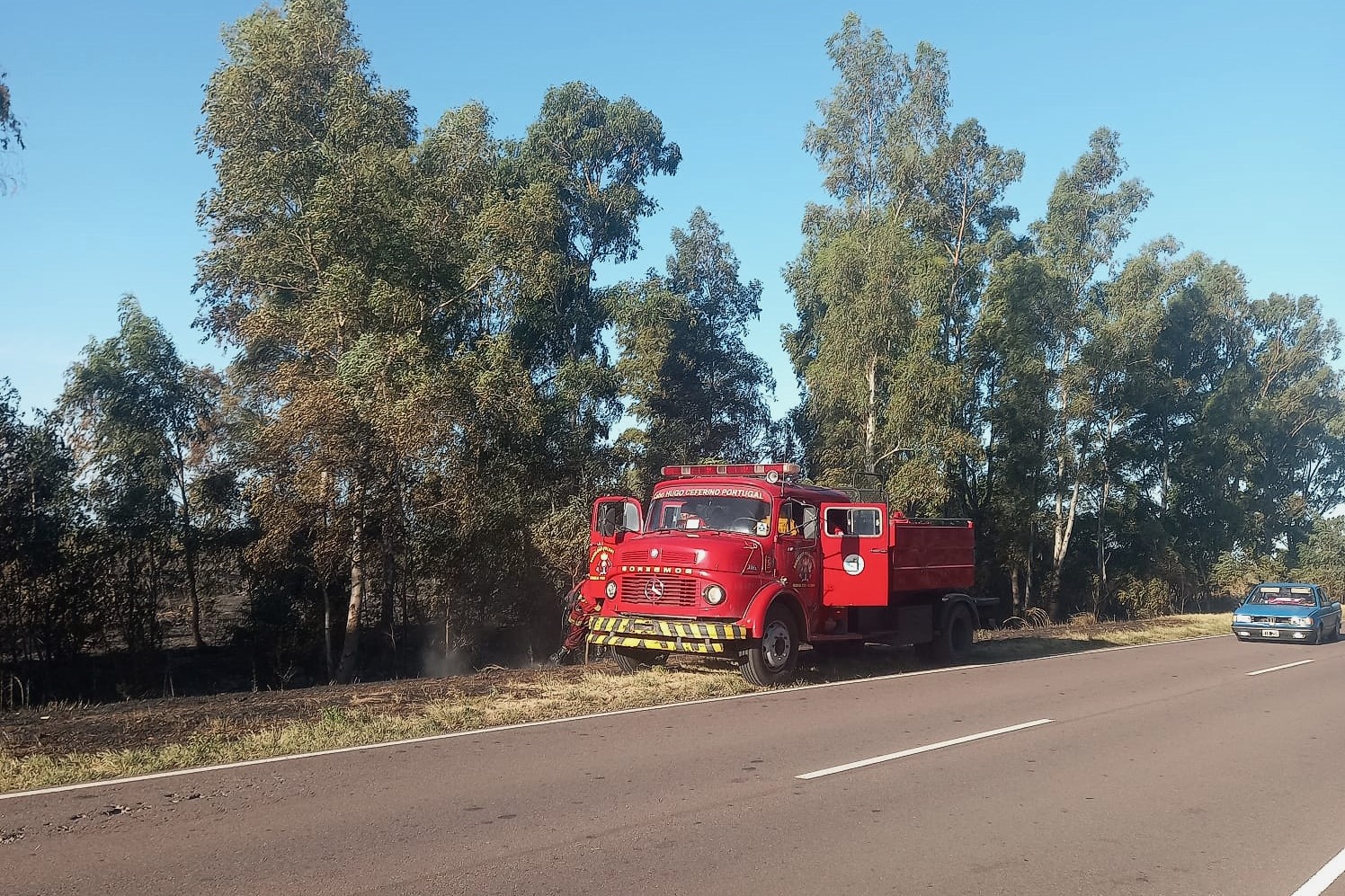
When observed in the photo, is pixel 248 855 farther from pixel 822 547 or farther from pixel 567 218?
pixel 567 218

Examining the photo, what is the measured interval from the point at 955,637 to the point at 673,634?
286 inches

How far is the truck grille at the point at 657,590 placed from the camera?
1327cm

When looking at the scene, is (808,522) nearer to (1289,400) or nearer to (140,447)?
(140,447)

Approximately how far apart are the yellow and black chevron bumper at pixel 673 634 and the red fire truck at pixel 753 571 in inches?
0.6

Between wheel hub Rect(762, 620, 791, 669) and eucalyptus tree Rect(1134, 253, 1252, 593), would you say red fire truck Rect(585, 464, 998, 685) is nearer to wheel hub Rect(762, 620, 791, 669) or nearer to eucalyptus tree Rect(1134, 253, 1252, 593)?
wheel hub Rect(762, 620, 791, 669)

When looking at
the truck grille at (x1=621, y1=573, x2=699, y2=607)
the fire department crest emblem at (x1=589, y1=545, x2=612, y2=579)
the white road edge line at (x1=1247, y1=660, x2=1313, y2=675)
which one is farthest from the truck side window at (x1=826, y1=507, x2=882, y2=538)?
the white road edge line at (x1=1247, y1=660, x2=1313, y2=675)

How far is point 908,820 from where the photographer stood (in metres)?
6.78

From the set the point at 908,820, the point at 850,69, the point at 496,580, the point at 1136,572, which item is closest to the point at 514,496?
the point at 496,580

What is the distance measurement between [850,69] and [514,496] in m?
23.9

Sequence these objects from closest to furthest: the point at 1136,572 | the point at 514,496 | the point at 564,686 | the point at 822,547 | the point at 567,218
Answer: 1. the point at 564,686
2. the point at 822,547
3. the point at 514,496
4. the point at 567,218
5. the point at 1136,572

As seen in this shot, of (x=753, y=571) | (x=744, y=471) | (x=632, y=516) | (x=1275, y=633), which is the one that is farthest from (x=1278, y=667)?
(x=632, y=516)

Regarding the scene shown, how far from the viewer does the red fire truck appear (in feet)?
43.5

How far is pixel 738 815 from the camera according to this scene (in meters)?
6.86

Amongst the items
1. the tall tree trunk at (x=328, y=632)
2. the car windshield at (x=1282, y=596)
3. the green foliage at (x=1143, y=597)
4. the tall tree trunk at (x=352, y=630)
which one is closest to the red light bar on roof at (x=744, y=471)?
the tall tree trunk at (x=352, y=630)
